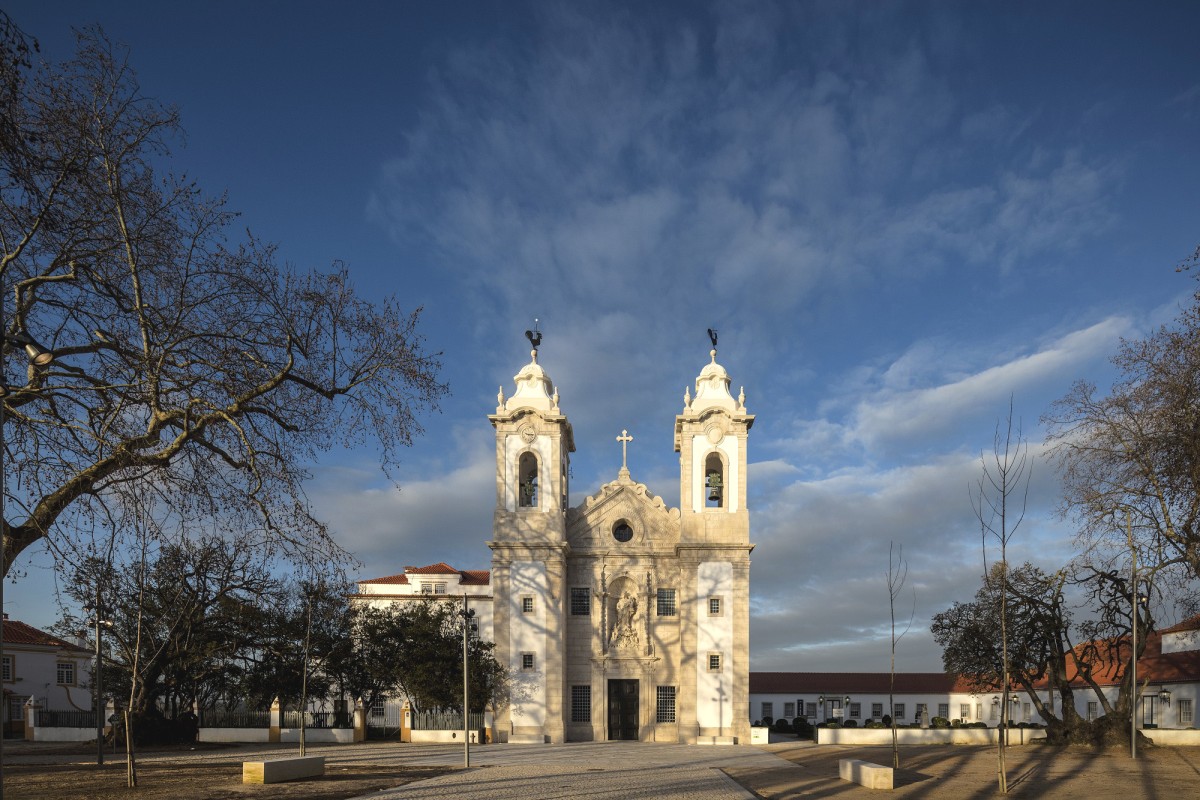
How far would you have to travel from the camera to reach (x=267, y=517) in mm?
10812

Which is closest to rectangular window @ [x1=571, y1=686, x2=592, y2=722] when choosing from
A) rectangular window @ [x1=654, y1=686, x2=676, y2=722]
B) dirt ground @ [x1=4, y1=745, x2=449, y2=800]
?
rectangular window @ [x1=654, y1=686, x2=676, y2=722]

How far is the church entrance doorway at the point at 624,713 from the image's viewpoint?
119 feet

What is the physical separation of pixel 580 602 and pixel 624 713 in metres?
4.56

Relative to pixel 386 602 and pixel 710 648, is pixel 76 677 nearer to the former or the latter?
pixel 386 602

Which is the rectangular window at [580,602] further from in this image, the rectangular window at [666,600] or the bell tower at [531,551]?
the rectangular window at [666,600]

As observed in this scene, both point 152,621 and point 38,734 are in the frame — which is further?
point 38,734

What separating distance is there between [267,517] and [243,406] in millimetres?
1314

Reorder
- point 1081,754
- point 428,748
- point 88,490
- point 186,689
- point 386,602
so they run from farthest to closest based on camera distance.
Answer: point 386,602 < point 186,689 < point 428,748 < point 1081,754 < point 88,490

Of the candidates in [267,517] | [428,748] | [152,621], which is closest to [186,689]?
[152,621]

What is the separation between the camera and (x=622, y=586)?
123ft

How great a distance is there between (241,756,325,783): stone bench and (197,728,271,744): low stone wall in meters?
17.8

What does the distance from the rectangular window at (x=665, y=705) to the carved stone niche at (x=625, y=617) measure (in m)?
1.99

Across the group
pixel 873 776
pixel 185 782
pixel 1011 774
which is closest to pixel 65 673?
pixel 185 782

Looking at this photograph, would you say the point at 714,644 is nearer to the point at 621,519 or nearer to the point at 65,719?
the point at 621,519
